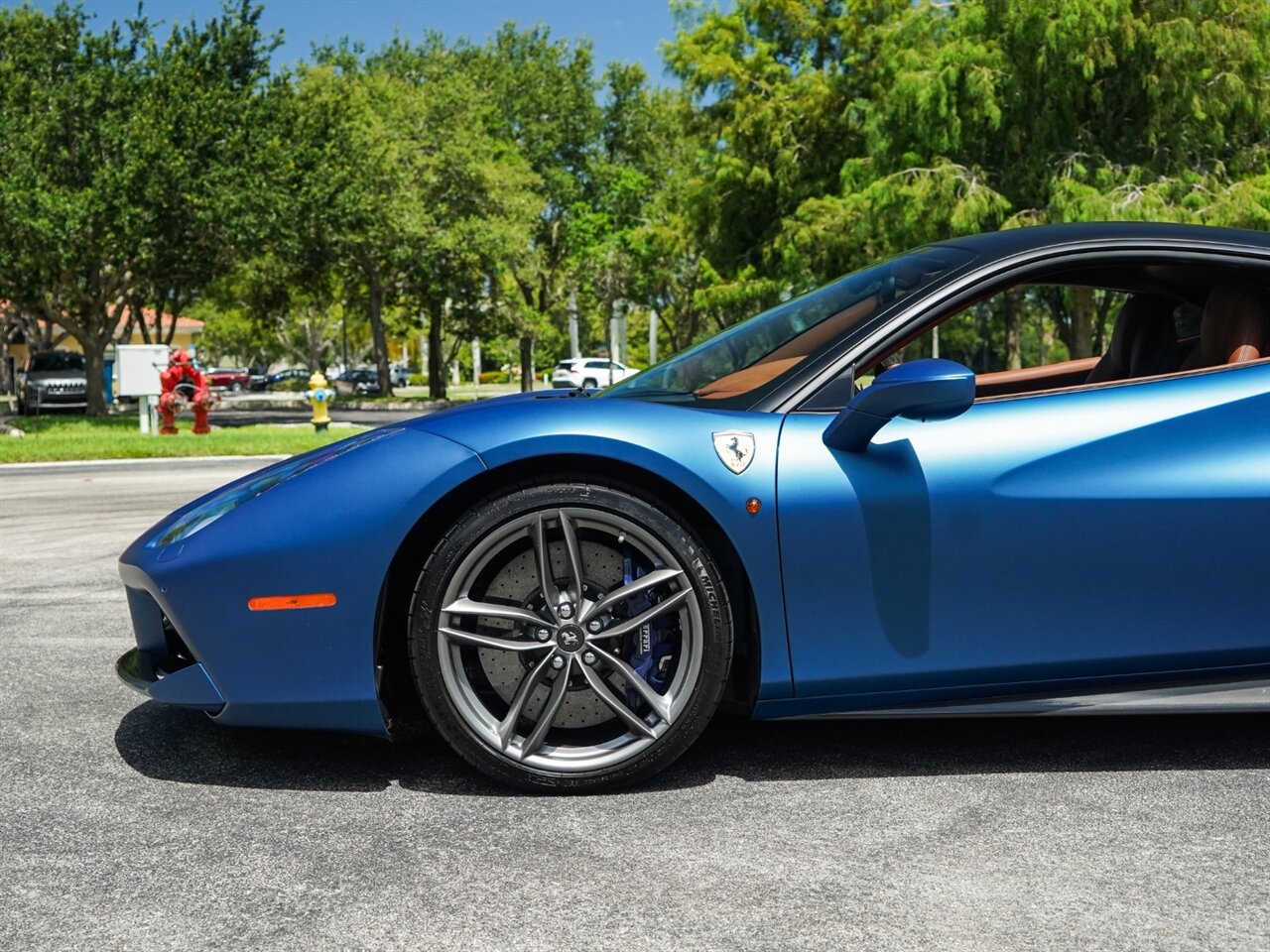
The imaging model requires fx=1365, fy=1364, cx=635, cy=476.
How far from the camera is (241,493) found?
11.1 feet

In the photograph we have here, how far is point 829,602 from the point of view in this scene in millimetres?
3096

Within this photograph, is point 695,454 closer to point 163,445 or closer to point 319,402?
point 163,445

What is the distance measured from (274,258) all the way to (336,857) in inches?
1401

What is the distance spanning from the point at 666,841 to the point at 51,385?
33.1m

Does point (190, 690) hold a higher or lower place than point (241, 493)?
lower

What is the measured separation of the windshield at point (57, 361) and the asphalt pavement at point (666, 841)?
32.9 m

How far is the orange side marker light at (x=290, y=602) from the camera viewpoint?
120 inches

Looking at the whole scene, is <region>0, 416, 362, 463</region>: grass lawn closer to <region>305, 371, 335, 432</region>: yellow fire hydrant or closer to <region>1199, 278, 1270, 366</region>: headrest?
<region>305, 371, 335, 432</region>: yellow fire hydrant

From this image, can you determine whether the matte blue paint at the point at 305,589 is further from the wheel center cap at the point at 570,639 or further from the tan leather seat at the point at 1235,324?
the tan leather seat at the point at 1235,324

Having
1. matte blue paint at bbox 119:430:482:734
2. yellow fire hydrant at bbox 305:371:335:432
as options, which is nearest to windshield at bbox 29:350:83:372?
yellow fire hydrant at bbox 305:371:335:432

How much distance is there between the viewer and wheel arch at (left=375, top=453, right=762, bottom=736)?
3131 mm

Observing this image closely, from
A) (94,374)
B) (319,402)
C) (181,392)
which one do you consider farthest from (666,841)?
(94,374)

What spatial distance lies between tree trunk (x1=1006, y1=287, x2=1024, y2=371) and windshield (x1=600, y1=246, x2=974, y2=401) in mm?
286

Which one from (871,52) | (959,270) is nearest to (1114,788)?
(959,270)
